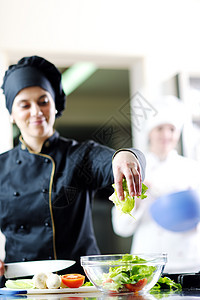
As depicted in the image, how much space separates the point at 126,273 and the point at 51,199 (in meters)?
0.76

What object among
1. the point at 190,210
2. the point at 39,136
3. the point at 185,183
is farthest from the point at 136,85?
the point at 39,136

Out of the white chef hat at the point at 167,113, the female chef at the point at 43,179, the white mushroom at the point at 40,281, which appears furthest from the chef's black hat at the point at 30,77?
the white chef hat at the point at 167,113

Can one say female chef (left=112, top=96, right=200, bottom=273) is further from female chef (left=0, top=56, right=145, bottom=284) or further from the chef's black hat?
the chef's black hat

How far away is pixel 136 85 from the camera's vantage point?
3789 millimetres

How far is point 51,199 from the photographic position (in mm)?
1861

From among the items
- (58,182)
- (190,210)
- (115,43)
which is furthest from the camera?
(115,43)

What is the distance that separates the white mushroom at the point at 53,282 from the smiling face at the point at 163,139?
7.07 ft

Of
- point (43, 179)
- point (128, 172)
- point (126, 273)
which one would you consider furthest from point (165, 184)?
point (126, 273)

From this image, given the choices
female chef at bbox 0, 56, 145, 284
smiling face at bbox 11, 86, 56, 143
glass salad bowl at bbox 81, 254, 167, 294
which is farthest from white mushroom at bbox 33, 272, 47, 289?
smiling face at bbox 11, 86, 56, 143

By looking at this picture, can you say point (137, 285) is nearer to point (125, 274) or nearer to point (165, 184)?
point (125, 274)

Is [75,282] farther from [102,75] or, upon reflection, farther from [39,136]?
[102,75]

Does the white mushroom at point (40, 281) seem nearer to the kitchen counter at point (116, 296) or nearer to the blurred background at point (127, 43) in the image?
the kitchen counter at point (116, 296)

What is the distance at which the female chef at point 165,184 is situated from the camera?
3.12 metres

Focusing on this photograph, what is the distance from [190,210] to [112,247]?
114 inches
